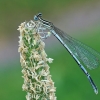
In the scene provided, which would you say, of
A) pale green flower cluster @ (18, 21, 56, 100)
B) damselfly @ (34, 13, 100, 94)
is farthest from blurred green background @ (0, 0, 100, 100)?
pale green flower cluster @ (18, 21, 56, 100)

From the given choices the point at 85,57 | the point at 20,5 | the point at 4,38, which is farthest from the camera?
the point at 20,5

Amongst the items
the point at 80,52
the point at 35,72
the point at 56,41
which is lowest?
the point at 35,72

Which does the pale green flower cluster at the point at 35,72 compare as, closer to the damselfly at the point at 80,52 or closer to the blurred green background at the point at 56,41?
the damselfly at the point at 80,52

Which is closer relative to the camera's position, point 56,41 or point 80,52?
point 80,52

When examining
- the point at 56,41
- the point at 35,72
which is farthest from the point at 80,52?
the point at 56,41

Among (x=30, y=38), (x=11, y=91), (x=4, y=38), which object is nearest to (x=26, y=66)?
(x=30, y=38)

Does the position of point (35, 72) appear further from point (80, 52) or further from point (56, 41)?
point (56, 41)

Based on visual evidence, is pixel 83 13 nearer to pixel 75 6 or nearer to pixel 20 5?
pixel 75 6

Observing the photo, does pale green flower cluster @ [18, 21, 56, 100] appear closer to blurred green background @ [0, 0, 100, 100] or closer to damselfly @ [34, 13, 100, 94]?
damselfly @ [34, 13, 100, 94]
